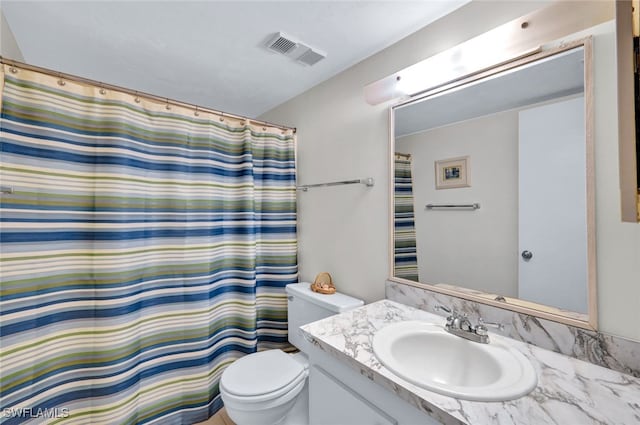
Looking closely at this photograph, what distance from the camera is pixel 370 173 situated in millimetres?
1643

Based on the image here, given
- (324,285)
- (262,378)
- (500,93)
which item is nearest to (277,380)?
(262,378)

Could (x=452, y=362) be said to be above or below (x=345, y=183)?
below

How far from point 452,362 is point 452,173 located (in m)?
0.83

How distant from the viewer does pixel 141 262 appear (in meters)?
1.47

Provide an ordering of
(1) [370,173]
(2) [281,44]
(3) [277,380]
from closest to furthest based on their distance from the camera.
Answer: (3) [277,380] < (2) [281,44] < (1) [370,173]

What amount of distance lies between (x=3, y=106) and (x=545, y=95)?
2.26 m

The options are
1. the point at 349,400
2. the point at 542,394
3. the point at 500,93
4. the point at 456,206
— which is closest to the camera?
the point at 542,394

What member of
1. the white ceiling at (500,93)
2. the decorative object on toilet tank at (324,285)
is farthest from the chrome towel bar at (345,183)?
the decorative object on toilet tank at (324,285)

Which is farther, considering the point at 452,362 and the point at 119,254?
the point at 119,254

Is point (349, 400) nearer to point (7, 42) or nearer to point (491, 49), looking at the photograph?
point (491, 49)

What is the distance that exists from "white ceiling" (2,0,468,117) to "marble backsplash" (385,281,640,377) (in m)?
1.39

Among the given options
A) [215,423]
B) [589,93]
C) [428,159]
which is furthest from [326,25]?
[215,423]

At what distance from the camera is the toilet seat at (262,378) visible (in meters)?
1.32

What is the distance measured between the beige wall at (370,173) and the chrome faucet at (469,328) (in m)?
0.34
